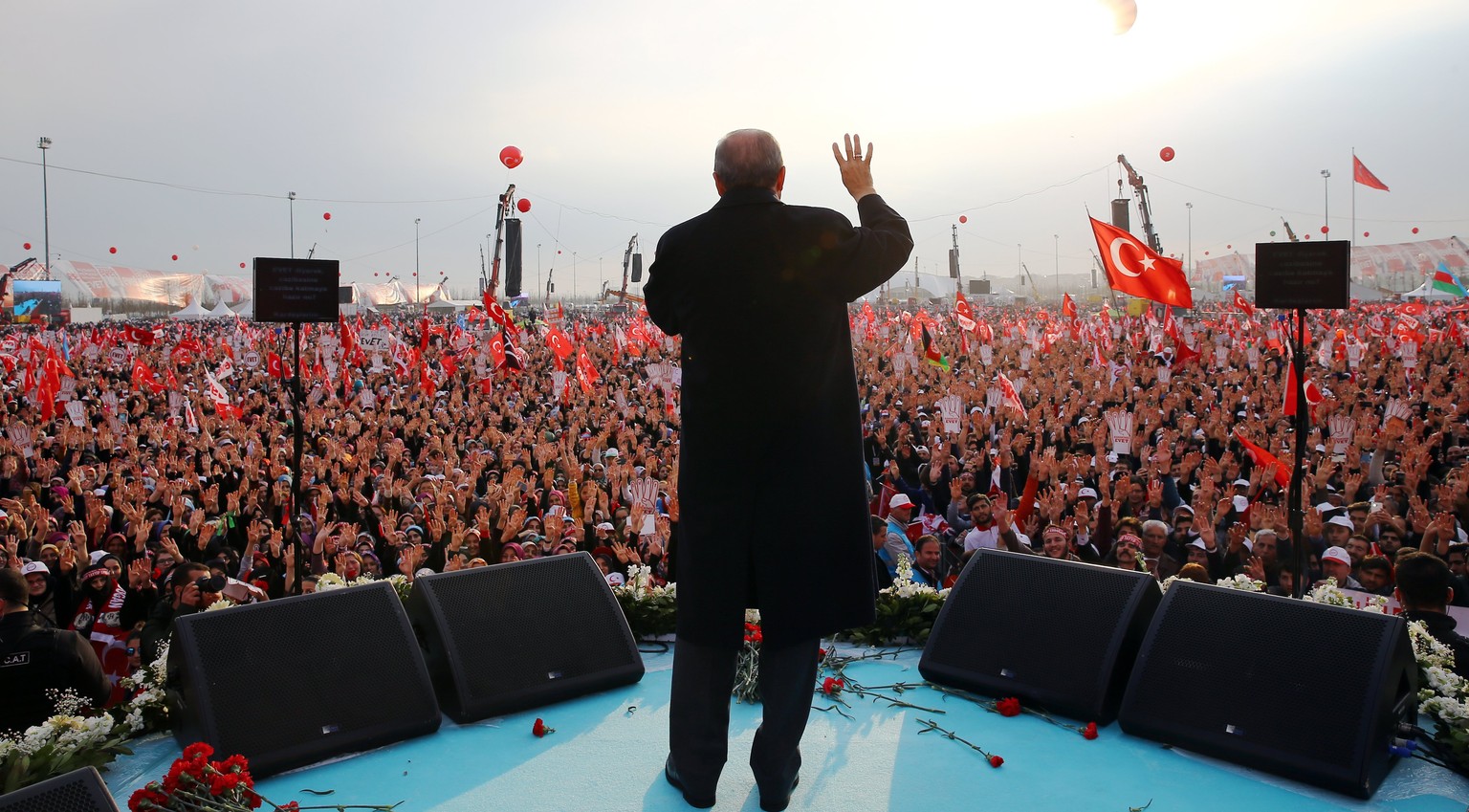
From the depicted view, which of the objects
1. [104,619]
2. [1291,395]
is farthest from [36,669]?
[1291,395]

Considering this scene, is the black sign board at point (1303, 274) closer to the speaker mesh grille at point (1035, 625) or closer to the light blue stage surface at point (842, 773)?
the speaker mesh grille at point (1035, 625)

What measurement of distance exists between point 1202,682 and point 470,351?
79.6 ft

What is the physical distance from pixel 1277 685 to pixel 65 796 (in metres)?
3.29

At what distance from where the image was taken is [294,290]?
18.4ft

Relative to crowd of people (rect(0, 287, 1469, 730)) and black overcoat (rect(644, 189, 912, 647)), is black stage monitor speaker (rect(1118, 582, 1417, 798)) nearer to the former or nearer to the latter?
black overcoat (rect(644, 189, 912, 647))

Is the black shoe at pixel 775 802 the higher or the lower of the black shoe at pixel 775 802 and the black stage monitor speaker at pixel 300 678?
the lower

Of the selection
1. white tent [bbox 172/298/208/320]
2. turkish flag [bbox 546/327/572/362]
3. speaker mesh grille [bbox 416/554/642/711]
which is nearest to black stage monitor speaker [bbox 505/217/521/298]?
turkish flag [bbox 546/327/572/362]

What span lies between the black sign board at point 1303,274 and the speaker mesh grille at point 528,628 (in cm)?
374

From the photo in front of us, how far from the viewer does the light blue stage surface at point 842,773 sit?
3008 millimetres

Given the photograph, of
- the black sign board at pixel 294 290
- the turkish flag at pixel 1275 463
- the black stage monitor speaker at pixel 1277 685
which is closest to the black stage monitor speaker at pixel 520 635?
the black stage monitor speaker at pixel 1277 685

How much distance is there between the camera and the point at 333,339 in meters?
22.8

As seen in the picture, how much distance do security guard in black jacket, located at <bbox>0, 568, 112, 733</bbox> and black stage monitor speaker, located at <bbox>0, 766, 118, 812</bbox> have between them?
8.21 ft

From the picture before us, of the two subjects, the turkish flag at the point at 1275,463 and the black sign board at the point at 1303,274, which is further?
the turkish flag at the point at 1275,463

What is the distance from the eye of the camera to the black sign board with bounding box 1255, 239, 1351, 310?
17.7 ft
